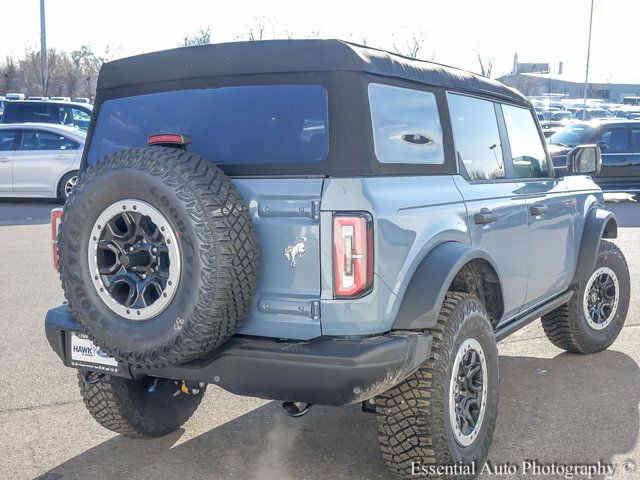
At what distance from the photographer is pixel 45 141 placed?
43.9ft

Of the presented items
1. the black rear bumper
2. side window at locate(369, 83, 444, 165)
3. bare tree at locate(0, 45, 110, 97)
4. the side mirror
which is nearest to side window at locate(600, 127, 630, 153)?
the side mirror

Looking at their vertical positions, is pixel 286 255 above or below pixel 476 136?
below

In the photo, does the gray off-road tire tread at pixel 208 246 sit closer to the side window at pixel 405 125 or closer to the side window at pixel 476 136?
the side window at pixel 405 125

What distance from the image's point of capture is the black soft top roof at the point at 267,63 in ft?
10.3

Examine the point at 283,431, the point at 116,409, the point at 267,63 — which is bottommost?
the point at 283,431

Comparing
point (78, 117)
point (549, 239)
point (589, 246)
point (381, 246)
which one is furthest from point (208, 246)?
point (78, 117)

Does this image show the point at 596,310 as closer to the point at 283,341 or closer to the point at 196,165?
the point at 283,341

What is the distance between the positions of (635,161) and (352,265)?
1366cm

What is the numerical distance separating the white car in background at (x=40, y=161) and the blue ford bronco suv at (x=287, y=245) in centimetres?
1005

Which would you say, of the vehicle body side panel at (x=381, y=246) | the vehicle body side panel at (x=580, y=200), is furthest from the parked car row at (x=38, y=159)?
the vehicle body side panel at (x=381, y=246)

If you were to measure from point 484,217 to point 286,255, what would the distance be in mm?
1214

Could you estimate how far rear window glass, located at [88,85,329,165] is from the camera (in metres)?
3.14

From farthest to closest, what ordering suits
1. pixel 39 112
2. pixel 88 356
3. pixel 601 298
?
pixel 39 112, pixel 601 298, pixel 88 356

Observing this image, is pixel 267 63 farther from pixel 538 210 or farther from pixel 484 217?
pixel 538 210
